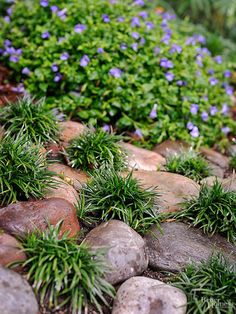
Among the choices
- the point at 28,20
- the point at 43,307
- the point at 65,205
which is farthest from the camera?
the point at 28,20

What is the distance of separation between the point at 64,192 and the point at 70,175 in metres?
0.34

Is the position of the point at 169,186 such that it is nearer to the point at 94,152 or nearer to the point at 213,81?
the point at 94,152

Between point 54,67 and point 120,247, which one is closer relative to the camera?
point 120,247

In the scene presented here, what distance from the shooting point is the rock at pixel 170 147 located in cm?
472

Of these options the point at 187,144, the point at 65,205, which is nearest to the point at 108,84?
the point at 187,144

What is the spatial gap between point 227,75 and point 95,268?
3604mm

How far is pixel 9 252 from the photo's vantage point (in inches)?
117

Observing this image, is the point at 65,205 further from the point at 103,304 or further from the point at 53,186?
the point at 103,304

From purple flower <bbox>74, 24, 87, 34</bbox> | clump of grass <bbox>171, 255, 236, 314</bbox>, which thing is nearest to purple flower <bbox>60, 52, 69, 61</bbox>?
purple flower <bbox>74, 24, 87, 34</bbox>

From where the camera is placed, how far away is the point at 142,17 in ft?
18.5

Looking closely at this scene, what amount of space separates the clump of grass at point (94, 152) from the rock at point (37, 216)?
69cm

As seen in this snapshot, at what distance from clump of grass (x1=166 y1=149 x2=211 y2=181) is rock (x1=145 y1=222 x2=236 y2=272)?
2.48 feet

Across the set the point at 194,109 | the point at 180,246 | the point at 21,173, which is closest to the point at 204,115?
the point at 194,109

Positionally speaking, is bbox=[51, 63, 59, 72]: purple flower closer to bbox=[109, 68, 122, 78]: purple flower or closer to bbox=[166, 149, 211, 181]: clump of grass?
bbox=[109, 68, 122, 78]: purple flower
